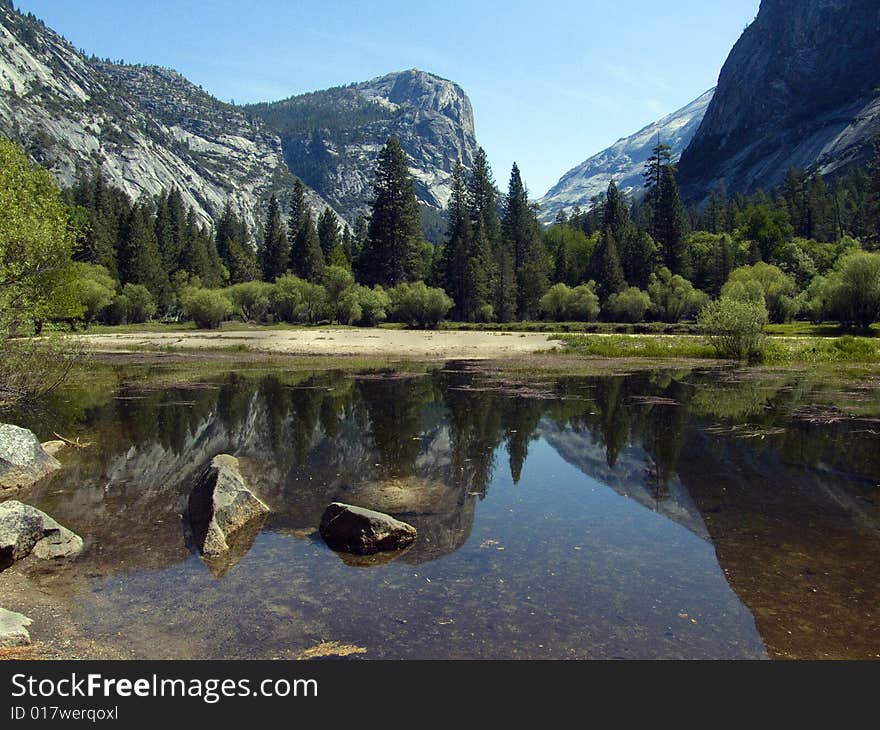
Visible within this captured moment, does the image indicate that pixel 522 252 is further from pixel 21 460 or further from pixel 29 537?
pixel 29 537

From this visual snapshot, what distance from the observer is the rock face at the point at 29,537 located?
10086 mm

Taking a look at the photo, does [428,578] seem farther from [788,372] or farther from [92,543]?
[788,372]

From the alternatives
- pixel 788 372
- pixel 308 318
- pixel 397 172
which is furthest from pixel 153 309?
pixel 788 372

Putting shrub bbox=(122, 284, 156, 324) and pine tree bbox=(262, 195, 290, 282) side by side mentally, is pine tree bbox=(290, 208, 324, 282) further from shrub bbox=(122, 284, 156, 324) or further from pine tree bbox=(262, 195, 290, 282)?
shrub bbox=(122, 284, 156, 324)

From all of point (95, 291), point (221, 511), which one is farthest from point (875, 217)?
point (221, 511)

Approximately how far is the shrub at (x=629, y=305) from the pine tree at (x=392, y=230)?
32808 mm

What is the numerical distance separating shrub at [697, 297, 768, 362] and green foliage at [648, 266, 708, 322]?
4490cm

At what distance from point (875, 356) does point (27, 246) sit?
159 feet

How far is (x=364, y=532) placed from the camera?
1103 centimetres

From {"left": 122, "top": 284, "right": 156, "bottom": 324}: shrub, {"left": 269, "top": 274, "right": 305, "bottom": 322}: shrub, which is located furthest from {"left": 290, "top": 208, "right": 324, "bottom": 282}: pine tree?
{"left": 122, "top": 284, "right": 156, "bottom": 324}: shrub

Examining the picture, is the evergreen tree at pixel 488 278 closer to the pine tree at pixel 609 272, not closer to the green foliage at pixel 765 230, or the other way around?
the pine tree at pixel 609 272

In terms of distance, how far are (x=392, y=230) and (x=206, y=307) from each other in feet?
114

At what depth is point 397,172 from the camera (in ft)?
347

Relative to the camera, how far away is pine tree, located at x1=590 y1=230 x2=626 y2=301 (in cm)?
9356
